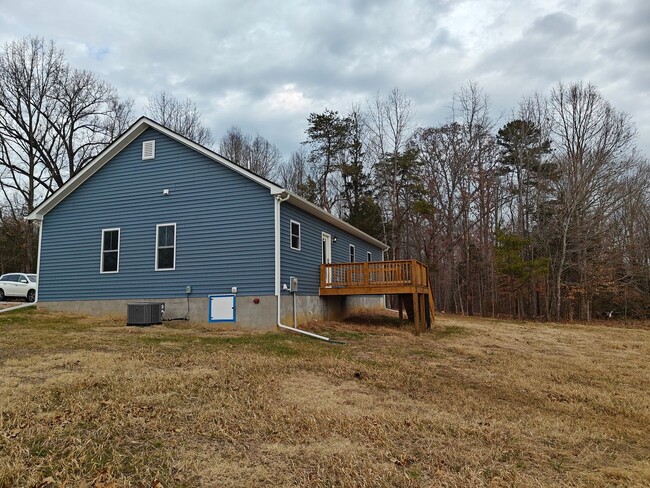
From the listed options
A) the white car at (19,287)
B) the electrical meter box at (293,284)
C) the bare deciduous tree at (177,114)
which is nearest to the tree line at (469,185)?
the bare deciduous tree at (177,114)

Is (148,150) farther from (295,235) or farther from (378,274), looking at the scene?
(378,274)

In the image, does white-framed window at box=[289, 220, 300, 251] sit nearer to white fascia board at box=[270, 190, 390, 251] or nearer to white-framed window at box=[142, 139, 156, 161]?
white fascia board at box=[270, 190, 390, 251]

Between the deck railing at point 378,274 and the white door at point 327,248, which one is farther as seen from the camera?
the white door at point 327,248

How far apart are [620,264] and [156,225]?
24653mm

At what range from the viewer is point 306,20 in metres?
12.8

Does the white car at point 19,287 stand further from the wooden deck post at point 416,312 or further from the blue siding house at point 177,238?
the wooden deck post at point 416,312

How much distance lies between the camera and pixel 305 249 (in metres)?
13.7

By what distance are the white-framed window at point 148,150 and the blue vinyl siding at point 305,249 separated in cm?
463

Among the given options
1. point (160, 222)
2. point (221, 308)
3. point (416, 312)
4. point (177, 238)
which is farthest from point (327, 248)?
point (160, 222)

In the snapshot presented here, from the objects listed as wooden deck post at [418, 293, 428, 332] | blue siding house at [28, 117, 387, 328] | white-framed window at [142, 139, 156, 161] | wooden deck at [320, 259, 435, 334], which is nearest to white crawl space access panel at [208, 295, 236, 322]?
blue siding house at [28, 117, 387, 328]

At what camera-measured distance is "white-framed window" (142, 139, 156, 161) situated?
43.9ft

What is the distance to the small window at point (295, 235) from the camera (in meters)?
12.9

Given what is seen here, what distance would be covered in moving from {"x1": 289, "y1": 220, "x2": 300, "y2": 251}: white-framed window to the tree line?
1380cm

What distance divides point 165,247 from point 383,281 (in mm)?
6607
